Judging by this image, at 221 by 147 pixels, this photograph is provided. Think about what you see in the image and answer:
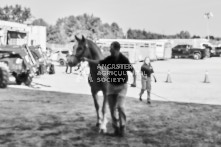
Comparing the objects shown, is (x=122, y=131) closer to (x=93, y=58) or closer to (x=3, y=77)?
(x=93, y=58)

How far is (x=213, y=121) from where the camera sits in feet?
32.0

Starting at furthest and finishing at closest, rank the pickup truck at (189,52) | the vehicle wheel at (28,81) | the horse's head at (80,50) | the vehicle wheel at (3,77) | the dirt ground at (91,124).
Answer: the pickup truck at (189,52) → the vehicle wheel at (28,81) → the vehicle wheel at (3,77) → the horse's head at (80,50) → the dirt ground at (91,124)

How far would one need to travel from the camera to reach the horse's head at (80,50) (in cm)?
Answer: 807

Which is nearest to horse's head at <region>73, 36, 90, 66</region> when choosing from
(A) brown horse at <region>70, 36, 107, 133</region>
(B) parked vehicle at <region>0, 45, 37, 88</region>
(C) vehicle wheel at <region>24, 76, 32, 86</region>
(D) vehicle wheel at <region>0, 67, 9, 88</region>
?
(A) brown horse at <region>70, 36, 107, 133</region>

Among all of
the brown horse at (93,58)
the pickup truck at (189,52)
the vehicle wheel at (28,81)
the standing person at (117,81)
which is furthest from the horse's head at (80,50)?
the pickup truck at (189,52)

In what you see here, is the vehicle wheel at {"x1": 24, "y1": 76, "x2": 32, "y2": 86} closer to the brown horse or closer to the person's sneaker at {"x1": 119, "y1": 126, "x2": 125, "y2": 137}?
the brown horse

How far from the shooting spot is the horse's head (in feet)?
26.5

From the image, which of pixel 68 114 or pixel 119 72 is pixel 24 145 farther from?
pixel 68 114

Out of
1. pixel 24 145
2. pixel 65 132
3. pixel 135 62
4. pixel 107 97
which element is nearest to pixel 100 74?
pixel 107 97

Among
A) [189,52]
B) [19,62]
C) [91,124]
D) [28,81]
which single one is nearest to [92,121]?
[91,124]

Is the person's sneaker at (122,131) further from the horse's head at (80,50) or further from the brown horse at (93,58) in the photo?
the horse's head at (80,50)

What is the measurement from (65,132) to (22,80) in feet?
36.6

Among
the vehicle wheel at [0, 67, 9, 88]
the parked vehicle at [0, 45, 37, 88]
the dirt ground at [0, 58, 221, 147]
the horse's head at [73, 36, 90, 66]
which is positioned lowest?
the dirt ground at [0, 58, 221, 147]

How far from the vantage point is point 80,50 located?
8.09 m
